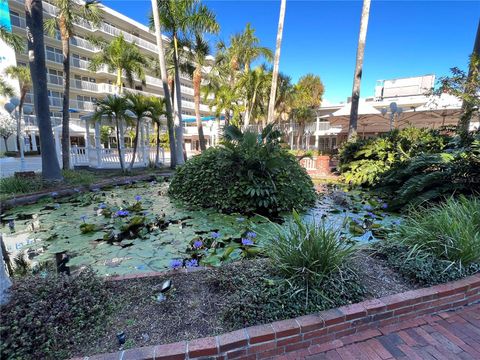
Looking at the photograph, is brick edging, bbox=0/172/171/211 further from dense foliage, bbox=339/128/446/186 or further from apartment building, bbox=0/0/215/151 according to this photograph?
apartment building, bbox=0/0/215/151

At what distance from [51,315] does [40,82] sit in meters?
7.79

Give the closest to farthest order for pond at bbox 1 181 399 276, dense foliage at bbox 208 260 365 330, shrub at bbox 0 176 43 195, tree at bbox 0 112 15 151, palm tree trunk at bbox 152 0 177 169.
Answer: dense foliage at bbox 208 260 365 330 < pond at bbox 1 181 399 276 < shrub at bbox 0 176 43 195 < palm tree trunk at bbox 152 0 177 169 < tree at bbox 0 112 15 151

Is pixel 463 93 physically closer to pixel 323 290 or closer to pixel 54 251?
pixel 323 290

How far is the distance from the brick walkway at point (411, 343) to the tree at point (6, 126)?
1154 inches

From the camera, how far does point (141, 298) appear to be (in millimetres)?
2055

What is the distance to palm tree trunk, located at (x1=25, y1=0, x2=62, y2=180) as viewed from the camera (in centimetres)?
667

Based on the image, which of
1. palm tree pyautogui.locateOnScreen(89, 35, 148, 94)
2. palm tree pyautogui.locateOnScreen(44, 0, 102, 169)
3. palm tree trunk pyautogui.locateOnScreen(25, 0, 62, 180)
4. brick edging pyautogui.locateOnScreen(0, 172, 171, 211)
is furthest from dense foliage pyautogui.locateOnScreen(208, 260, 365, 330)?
palm tree pyautogui.locateOnScreen(89, 35, 148, 94)

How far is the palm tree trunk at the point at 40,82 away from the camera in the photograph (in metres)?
6.67

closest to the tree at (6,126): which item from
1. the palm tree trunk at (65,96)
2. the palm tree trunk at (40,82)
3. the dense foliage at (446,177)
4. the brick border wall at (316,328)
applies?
the palm tree trunk at (65,96)

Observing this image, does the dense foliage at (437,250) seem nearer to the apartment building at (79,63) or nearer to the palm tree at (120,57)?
the palm tree at (120,57)

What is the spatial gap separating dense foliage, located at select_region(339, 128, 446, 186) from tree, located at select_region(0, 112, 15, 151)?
91.0 ft

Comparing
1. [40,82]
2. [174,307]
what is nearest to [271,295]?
[174,307]

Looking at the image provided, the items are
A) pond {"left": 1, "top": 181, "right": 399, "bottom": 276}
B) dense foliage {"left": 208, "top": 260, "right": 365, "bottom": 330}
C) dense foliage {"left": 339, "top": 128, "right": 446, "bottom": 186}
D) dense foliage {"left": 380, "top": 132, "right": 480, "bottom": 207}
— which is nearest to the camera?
dense foliage {"left": 208, "top": 260, "right": 365, "bottom": 330}

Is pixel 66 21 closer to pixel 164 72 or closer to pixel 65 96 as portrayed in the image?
pixel 65 96
